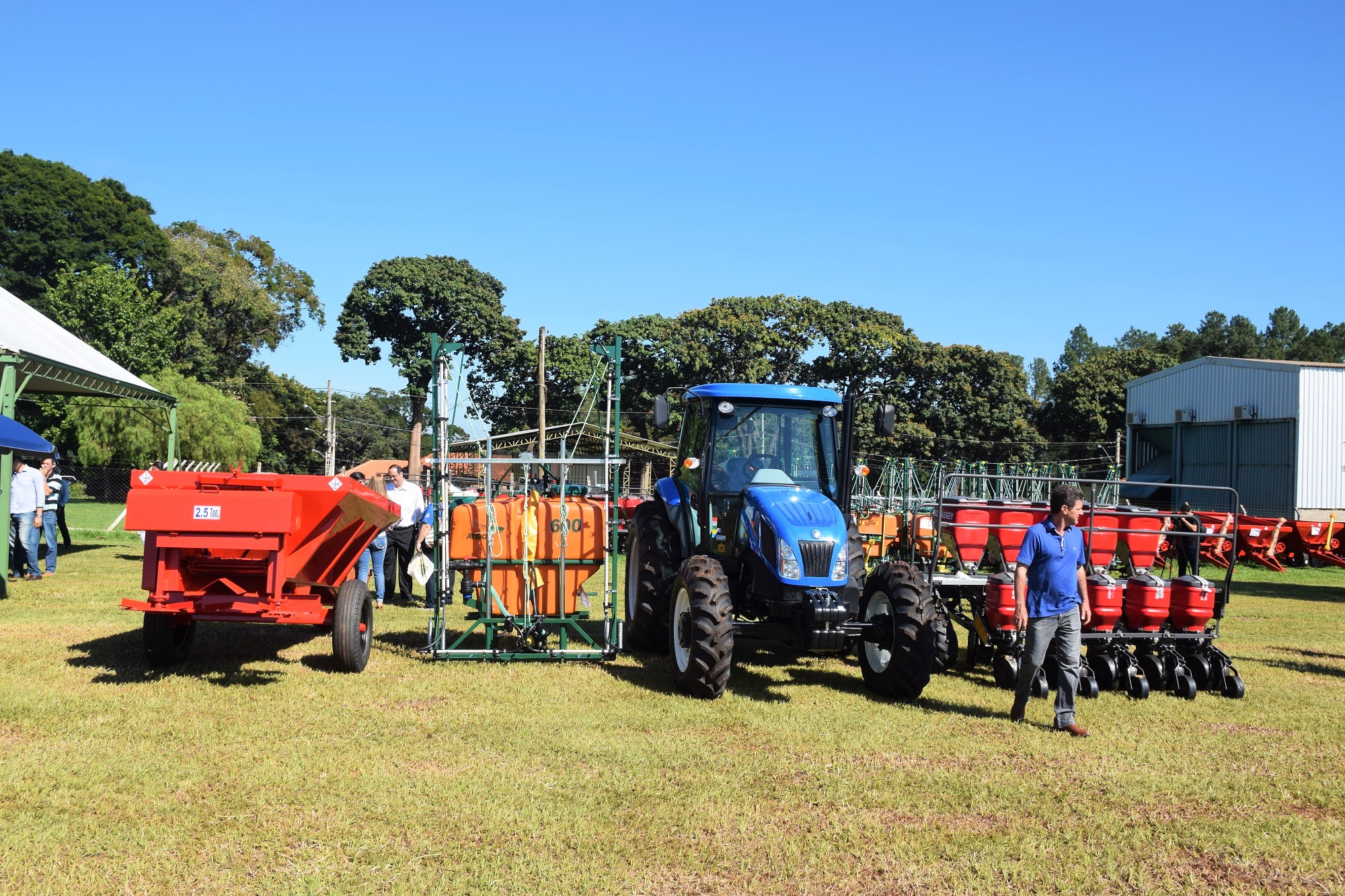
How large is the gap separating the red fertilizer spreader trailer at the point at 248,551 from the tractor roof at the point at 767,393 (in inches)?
114

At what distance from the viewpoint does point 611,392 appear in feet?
29.9

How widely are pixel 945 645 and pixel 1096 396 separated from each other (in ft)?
141

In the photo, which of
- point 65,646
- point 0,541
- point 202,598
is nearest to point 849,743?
point 202,598

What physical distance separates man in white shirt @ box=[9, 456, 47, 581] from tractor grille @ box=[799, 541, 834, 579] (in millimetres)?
10923

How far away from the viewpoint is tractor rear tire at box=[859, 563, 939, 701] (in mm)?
7426

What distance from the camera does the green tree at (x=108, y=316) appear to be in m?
39.2

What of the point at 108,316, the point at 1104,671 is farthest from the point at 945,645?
the point at 108,316

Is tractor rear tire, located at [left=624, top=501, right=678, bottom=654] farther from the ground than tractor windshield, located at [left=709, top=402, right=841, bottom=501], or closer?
closer

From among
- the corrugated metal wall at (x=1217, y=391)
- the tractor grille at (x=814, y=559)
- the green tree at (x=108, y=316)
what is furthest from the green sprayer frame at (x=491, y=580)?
the green tree at (x=108, y=316)

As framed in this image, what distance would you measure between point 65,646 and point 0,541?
438 cm

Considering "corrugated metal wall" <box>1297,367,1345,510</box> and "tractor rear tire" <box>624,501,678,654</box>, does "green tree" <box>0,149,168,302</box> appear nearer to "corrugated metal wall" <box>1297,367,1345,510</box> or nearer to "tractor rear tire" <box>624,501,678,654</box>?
"corrugated metal wall" <box>1297,367,1345,510</box>

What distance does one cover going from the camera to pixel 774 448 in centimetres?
874

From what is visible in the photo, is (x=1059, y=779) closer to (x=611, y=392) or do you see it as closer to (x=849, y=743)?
(x=849, y=743)

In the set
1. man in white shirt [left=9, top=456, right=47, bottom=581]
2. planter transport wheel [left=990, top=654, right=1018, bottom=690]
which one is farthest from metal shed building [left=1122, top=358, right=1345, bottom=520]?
man in white shirt [left=9, top=456, right=47, bottom=581]
